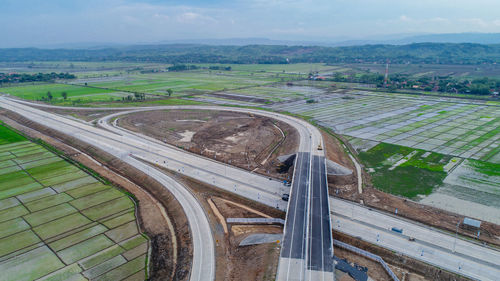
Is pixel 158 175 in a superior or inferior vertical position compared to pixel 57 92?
inferior

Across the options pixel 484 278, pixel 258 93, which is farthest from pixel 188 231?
pixel 258 93

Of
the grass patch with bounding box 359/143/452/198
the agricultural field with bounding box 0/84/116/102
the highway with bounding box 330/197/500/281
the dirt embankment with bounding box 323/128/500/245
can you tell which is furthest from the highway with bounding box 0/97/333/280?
the agricultural field with bounding box 0/84/116/102

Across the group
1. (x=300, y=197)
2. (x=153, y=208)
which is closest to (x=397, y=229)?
(x=300, y=197)

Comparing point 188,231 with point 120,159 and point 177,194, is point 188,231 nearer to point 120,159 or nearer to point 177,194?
point 177,194

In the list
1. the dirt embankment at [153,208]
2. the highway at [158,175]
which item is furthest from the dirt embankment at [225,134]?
the dirt embankment at [153,208]

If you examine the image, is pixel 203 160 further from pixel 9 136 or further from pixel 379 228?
pixel 9 136

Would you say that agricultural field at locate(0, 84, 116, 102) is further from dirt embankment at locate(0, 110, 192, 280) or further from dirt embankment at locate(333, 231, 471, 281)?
dirt embankment at locate(333, 231, 471, 281)
